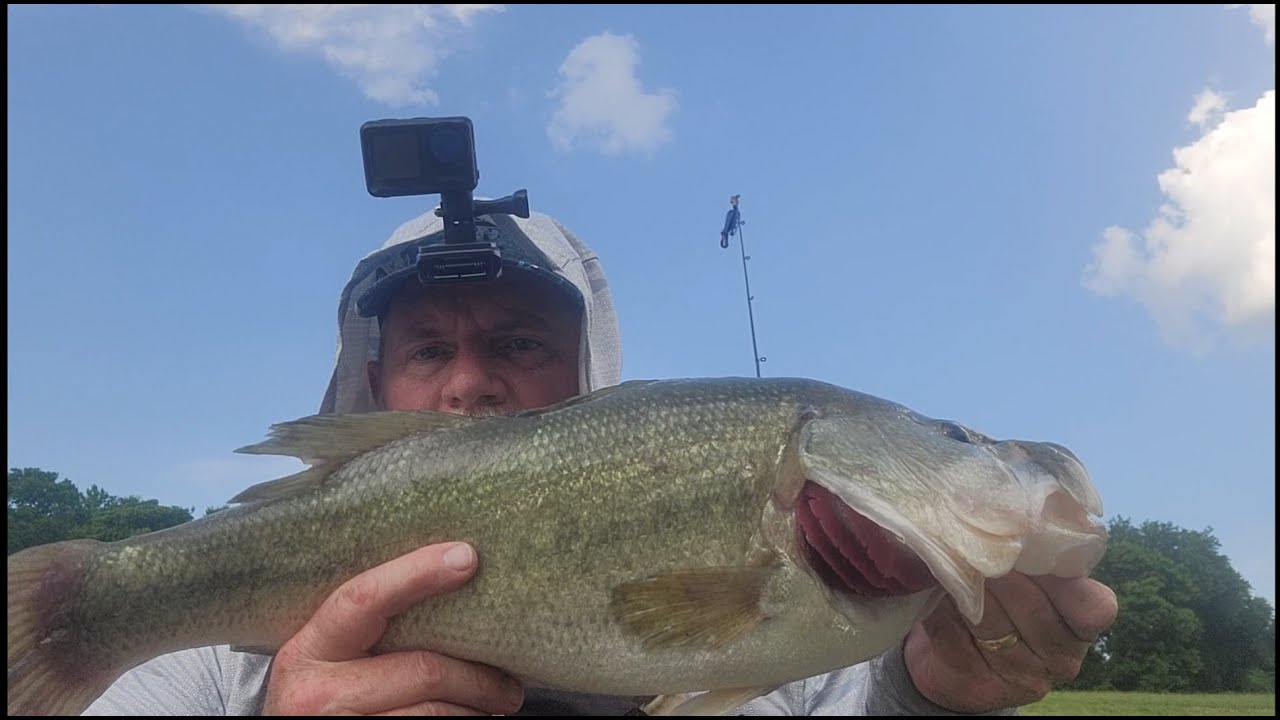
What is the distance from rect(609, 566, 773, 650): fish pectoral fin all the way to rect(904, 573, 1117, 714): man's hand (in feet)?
2.29

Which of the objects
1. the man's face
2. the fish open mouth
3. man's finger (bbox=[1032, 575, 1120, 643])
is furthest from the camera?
the man's face

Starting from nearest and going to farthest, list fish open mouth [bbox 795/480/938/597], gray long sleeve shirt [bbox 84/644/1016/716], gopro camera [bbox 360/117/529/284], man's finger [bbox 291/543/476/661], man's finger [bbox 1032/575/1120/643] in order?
man's finger [bbox 291/543/476/661], fish open mouth [bbox 795/480/938/597], man's finger [bbox 1032/575/1120/643], gray long sleeve shirt [bbox 84/644/1016/716], gopro camera [bbox 360/117/529/284]

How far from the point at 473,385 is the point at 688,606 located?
5.33 feet

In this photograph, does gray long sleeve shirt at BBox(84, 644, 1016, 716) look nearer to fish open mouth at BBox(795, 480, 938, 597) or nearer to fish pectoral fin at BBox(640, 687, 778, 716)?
fish pectoral fin at BBox(640, 687, 778, 716)

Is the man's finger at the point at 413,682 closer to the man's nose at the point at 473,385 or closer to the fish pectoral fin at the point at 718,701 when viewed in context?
the fish pectoral fin at the point at 718,701

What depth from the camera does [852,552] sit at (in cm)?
197

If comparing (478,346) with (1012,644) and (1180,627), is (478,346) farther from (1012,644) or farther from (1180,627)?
(1180,627)

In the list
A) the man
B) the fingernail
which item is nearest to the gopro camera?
the man

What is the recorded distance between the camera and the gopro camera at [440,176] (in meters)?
3.15

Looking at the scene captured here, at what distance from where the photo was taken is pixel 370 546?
6.55 ft

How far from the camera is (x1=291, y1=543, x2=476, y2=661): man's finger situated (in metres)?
1.84

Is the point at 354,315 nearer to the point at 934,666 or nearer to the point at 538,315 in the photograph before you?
the point at 538,315

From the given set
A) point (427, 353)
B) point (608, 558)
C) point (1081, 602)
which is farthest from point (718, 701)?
point (427, 353)

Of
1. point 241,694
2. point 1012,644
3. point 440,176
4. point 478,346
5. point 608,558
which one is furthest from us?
point 478,346
